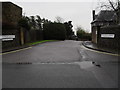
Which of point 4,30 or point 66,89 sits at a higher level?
point 4,30

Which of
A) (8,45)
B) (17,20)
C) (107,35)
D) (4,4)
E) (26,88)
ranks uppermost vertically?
(4,4)

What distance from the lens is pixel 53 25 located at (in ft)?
94.6

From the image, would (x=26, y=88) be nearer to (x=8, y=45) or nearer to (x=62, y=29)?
(x=8, y=45)

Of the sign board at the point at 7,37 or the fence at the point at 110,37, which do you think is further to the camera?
the sign board at the point at 7,37

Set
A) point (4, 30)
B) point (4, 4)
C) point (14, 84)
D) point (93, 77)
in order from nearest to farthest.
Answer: point (14, 84)
point (93, 77)
point (4, 30)
point (4, 4)

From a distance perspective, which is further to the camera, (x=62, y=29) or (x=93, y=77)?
(x=62, y=29)

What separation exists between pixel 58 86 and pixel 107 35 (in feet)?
31.9

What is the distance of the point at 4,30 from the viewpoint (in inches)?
433

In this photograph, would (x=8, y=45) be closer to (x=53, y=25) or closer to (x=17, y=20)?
(x=17, y=20)

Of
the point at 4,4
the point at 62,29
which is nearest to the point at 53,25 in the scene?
the point at 62,29

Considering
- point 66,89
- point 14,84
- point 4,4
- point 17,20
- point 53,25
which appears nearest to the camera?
point 66,89

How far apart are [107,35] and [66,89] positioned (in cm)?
978

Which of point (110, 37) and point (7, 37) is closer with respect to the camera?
point (110, 37)

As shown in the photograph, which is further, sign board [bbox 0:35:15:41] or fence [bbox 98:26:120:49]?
sign board [bbox 0:35:15:41]
